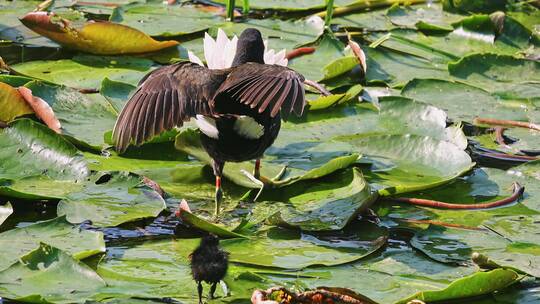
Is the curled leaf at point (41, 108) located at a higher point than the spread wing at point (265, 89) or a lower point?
lower

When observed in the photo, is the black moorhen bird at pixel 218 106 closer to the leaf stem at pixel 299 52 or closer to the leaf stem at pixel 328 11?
the leaf stem at pixel 299 52

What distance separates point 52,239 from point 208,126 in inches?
33.2

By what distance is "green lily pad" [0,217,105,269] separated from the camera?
343cm

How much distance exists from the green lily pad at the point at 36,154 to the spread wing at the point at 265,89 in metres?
0.68

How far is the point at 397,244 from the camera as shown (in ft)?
12.7

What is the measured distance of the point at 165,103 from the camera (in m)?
3.84

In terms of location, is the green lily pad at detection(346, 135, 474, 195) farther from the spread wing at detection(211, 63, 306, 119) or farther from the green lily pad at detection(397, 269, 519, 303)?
the green lily pad at detection(397, 269, 519, 303)

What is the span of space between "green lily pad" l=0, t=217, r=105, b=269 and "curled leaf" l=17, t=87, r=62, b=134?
912 millimetres

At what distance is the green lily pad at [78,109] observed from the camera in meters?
4.58

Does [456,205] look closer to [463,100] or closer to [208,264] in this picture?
[463,100]

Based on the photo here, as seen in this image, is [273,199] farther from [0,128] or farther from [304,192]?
[0,128]

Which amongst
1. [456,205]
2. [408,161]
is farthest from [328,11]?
[456,205]

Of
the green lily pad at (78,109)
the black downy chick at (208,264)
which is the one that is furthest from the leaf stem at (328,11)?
the black downy chick at (208,264)

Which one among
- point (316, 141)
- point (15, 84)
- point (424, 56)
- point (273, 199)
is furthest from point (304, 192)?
point (424, 56)
